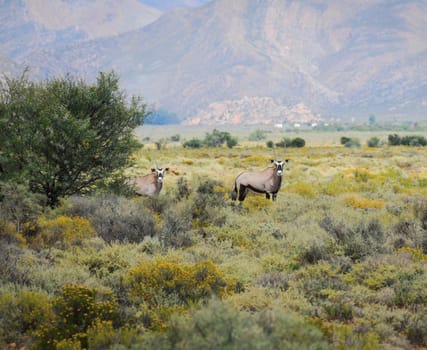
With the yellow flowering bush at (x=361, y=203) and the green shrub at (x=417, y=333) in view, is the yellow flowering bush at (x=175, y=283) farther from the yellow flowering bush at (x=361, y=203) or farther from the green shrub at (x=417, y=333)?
the yellow flowering bush at (x=361, y=203)

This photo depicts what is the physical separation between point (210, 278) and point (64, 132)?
26.6ft

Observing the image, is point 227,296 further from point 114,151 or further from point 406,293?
point 114,151

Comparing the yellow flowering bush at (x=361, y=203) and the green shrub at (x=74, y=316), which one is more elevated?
the yellow flowering bush at (x=361, y=203)

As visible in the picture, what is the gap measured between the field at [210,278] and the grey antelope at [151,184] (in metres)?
1.72

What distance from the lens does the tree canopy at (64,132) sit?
14.8 metres

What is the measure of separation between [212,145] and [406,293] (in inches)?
2835

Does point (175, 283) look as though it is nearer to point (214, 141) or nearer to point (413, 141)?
point (413, 141)

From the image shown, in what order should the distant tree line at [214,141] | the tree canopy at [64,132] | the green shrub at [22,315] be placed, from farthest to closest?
the distant tree line at [214,141]
the tree canopy at [64,132]
the green shrub at [22,315]

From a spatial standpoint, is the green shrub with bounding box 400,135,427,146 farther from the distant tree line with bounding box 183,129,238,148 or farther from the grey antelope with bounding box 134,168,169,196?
the grey antelope with bounding box 134,168,169,196

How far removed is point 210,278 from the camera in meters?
8.95

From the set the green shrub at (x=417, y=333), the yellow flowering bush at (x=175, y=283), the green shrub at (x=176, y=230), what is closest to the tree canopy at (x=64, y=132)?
the green shrub at (x=176, y=230)

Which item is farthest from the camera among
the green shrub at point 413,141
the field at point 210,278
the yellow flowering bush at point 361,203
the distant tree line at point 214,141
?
the distant tree line at point 214,141

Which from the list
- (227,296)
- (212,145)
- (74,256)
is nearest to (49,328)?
(227,296)

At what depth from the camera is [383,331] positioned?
7.54m
